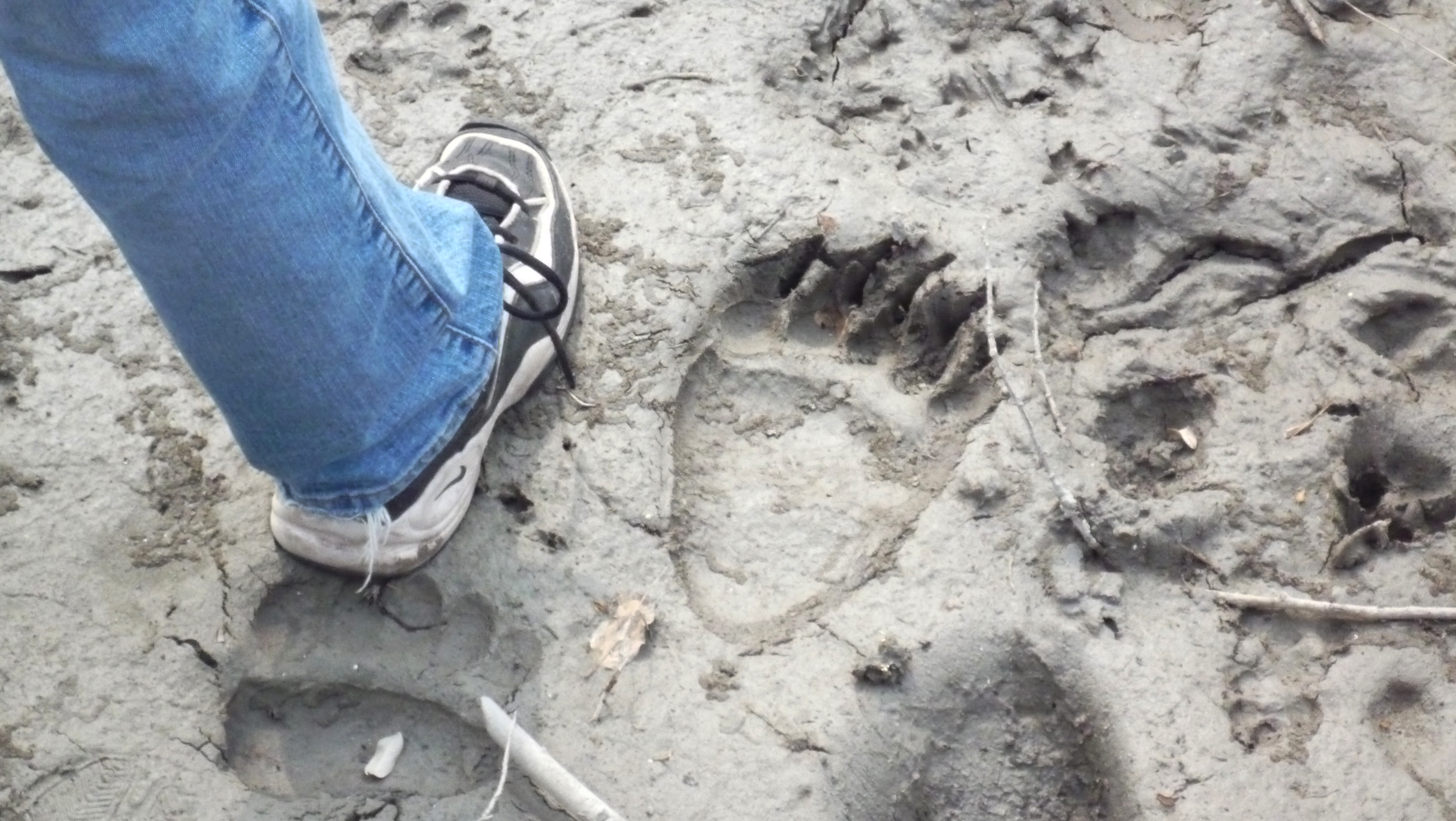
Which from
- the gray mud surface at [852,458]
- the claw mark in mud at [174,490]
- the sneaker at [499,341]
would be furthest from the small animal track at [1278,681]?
the claw mark in mud at [174,490]

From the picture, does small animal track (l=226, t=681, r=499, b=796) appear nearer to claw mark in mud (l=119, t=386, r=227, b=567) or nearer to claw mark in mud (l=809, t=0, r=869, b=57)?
claw mark in mud (l=119, t=386, r=227, b=567)

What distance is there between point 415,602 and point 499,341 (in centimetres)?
38

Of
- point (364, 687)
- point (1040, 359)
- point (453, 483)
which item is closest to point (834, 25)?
point (1040, 359)

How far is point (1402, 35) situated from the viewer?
2.26 meters

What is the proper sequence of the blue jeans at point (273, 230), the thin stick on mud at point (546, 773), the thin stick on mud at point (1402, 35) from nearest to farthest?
the blue jeans at point (273, 230) → the thin stick on mud at point (546, 773) → the thin stick on mud at point (1402, 35)

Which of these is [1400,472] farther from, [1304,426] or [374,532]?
[374,532]

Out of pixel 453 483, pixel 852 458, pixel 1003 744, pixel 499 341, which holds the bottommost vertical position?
pixel 1003 744

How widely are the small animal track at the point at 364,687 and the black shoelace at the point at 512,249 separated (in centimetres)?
39

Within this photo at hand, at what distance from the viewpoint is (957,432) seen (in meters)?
1.89

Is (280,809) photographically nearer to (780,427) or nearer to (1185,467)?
(780,427)

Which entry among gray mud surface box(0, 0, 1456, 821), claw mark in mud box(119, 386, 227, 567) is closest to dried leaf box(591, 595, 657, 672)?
gray mud surface box(0, 0, 1456, 821)

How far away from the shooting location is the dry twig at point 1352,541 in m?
1.77

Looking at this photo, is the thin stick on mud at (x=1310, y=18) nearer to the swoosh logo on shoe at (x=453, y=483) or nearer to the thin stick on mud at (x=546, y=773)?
the swoosh logo on shoe at (x=453, y=483)

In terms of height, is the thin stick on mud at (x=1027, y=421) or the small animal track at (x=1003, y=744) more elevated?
the thin stick on mud at (x=1027, y=421)
